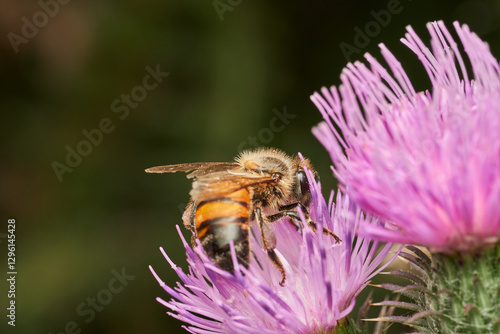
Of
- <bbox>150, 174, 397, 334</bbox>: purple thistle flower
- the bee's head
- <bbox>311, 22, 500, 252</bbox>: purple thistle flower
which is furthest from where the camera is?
the bee's head

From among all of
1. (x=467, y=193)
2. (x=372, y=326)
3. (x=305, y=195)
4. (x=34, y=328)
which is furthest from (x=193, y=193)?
(x=34, y=328)

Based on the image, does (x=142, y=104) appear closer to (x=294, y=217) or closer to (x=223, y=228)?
(x=294, y=217)

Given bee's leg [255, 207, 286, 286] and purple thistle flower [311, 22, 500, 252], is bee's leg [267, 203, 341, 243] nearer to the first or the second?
bee's leg [255, 207, 286, 286]

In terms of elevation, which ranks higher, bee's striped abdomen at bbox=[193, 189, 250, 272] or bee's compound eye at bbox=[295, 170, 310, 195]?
bee's compound eye at bbox=[295, 170, 310, 195]

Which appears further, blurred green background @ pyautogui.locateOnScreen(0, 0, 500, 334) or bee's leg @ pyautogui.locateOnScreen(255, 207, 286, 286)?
blurred green background @ pyautogui.locateOnScreen(0, 0, 500, 334)

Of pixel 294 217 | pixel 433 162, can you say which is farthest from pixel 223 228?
pixel 433 162

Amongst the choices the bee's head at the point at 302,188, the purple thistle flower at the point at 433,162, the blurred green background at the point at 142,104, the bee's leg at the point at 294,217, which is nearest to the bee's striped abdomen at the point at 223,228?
the bee's leg at the point at 294,217

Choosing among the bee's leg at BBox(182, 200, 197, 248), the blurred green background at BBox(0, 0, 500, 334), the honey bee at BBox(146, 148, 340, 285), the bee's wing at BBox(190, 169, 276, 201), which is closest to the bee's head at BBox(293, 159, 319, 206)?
the honey bee at BBox(146, 148, 340, 285)
